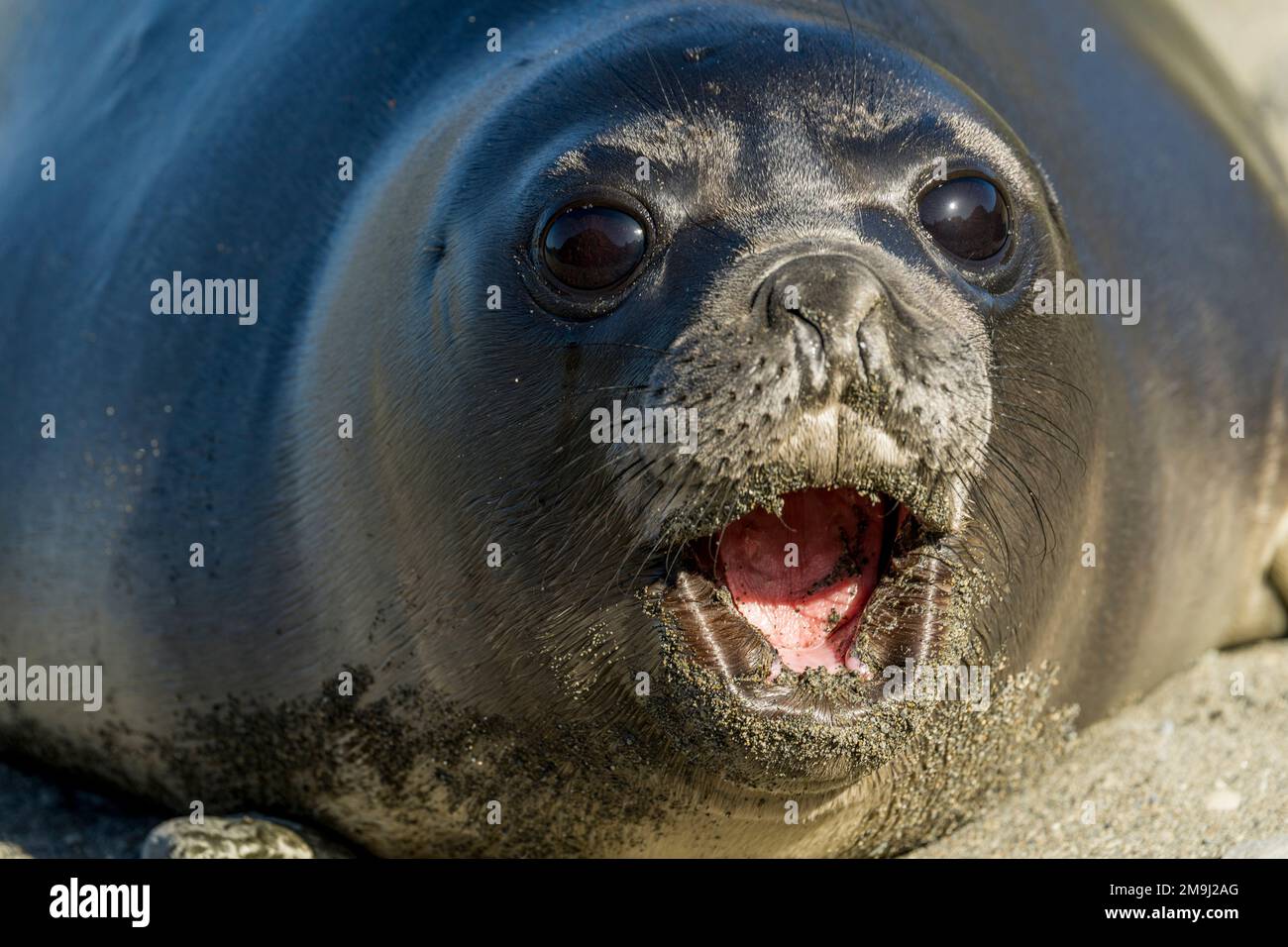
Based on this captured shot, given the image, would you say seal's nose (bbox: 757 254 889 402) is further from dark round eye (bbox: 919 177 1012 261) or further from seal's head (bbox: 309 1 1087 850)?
dark round eye (bbox: 919 177 1012 261)

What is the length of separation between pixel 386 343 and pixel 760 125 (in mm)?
953

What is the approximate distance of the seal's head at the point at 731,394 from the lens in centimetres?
329

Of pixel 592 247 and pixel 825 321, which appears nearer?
pixel 825 321

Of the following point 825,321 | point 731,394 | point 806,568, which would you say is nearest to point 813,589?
point 806,568

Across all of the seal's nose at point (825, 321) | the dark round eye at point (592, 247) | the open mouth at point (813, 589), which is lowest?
the open mouth at point (813, 589)

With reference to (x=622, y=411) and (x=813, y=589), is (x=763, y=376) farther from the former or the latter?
(x=813, y=589)

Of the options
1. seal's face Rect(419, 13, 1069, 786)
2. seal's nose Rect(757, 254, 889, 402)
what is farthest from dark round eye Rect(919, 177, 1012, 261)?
seal's nose Rect(757, 254, 889, 402)

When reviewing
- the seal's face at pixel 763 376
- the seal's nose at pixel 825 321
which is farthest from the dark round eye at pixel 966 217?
the seal's nose at pixel 825 321

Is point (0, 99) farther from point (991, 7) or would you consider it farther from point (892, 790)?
point (892, 790)

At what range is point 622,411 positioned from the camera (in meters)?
3.43

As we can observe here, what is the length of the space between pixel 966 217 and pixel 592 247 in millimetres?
726

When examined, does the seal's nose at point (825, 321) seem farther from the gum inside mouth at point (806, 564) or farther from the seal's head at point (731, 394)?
the gum inside mouth at point (806, 564)
